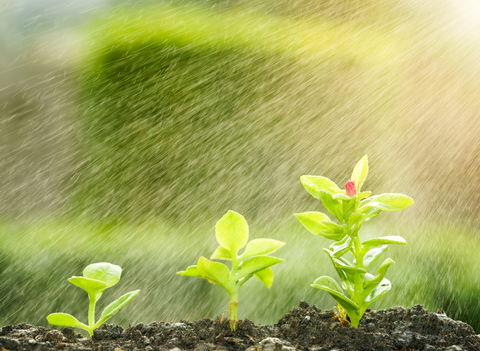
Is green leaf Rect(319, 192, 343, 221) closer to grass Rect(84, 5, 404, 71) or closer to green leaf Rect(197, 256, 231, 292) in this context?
green leaf Rect(197, 256, 231, 292)

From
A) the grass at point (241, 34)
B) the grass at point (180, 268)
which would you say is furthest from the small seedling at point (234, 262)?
the grass at point (241, 34)

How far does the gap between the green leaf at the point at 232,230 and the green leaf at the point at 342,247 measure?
0.13 metres

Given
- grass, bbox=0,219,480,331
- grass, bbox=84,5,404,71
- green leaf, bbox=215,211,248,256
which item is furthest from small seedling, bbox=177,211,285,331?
grass, bbox=84,5,404,71

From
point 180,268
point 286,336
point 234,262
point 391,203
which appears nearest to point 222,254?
point 234,262

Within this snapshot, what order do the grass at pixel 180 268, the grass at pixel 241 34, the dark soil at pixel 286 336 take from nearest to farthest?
1. the dark soil at pixel 286 336
2. the grass at pixel 180 268
3. the grass at pixel 241 34

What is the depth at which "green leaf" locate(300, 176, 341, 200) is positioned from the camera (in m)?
0.52

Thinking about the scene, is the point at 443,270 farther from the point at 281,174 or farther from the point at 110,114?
the point at 110,114

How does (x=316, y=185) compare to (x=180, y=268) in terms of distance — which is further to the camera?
(x=180, y=268)

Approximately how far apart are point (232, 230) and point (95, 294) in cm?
22

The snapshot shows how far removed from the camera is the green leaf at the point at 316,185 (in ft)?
1.71

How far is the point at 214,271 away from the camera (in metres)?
0.51

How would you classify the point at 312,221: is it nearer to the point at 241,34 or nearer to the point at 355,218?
the point at 355,218

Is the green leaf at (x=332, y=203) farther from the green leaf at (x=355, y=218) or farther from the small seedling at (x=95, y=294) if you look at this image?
the small seedling at (x=95, y=294)

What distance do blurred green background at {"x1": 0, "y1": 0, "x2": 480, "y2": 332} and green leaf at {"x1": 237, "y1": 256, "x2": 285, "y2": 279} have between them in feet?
1.76
